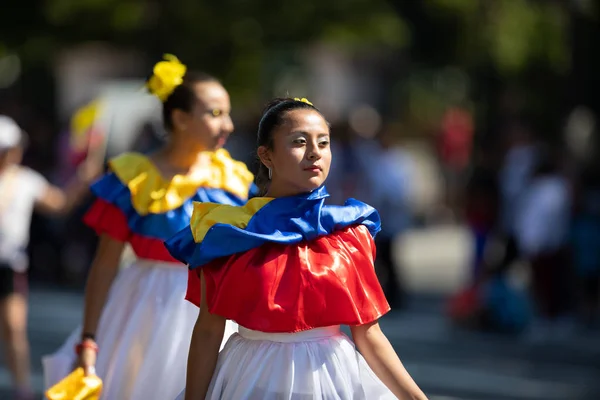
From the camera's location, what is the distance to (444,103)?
34.8 meters

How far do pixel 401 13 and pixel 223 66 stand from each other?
3198 millimetres

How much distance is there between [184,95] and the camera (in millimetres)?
5449

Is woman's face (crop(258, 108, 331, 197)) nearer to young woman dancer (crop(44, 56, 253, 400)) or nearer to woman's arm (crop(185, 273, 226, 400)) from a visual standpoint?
woman's arm (crop(185, 273, 226, 400))

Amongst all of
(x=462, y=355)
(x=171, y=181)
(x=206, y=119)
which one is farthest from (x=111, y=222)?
(x=462, y=355)

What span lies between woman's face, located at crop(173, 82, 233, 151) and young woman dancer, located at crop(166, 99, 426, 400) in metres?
1.26

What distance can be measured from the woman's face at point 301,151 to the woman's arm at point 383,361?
19.9 inches

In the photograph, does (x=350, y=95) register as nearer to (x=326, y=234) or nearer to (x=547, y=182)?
(x=547, y=182)

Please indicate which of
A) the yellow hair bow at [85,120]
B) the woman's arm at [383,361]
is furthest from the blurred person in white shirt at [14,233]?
the woman's arm at [383,361]

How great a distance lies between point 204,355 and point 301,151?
73cm

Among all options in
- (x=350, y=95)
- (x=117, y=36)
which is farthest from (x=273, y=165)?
(x=350, y=95)

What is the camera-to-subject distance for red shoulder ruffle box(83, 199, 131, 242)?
5.29 metres

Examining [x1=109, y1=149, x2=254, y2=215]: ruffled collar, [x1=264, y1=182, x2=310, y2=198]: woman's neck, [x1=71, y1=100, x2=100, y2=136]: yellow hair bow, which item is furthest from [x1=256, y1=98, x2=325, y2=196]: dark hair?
[x1=71, y1=100, x2=100, y2=136]: yellow hair bow

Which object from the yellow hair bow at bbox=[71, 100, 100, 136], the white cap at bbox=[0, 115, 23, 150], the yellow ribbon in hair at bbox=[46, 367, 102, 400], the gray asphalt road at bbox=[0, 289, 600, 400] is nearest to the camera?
the yellow ribbon in hair at bbox=[46, 367, 102, 400]

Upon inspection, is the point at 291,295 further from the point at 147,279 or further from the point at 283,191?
the point at 147,279
